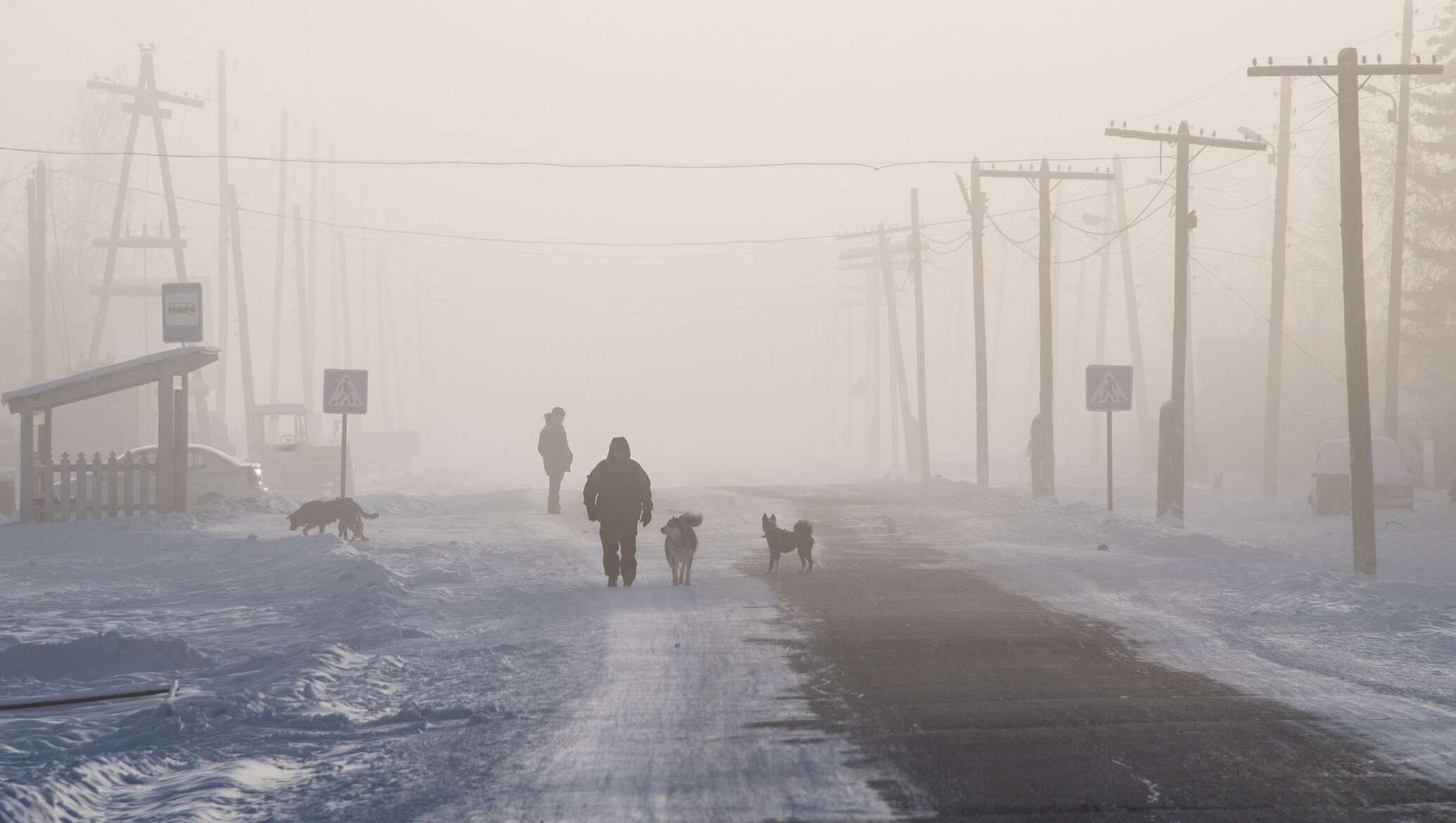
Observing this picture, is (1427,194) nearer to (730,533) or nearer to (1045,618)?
(730,533)

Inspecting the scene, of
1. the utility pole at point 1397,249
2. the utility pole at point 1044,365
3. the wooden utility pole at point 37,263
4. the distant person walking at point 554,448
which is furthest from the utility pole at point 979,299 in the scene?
the wooden utility pole at point 37,263

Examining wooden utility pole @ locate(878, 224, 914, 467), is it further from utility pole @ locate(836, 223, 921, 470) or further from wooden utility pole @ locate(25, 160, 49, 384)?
wooden utility pole @ locate(25, 160, 49, 384)

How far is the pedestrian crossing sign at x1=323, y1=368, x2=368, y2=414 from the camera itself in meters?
21.5

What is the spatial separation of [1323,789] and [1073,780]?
1130 millimetres

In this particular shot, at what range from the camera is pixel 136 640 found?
11.1 m

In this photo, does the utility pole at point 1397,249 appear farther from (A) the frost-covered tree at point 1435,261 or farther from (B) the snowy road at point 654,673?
(B) the snowy road at point 654,673

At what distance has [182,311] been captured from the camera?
22.4 meters

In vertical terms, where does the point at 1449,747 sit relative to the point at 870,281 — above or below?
below

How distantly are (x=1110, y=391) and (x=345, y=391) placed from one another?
14118 millimetres

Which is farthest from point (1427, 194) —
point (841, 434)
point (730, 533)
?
point (841, 434)

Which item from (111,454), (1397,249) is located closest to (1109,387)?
(1397,249)

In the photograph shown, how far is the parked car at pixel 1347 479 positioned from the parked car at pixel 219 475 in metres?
23.7

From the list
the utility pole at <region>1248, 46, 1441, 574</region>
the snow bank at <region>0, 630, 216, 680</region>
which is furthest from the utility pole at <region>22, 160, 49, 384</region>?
the utility pole at <region>1248, 46, 1441, 574</region>

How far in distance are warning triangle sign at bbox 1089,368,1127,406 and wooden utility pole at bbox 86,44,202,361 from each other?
3527 centimetres
